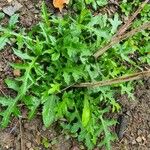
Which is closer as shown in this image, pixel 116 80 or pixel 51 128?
pixel 116 80

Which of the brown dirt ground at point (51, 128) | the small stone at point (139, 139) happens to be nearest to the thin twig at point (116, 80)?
the brown dirt ground at point (51, 128)

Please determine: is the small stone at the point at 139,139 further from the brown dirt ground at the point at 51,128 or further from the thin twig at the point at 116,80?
the thin twig at the point at 116,80

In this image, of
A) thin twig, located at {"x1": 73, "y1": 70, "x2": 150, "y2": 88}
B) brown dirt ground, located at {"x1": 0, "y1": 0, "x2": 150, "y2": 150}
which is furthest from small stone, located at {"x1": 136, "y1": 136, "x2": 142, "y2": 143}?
thin twig, located at {"x1": 73, "y1": 70, "x2": 150, "y2": 88}

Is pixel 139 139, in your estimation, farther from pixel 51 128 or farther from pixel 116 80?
pixel 116 80

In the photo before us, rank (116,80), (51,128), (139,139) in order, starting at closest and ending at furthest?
(116,80), (51,128), (139,139)

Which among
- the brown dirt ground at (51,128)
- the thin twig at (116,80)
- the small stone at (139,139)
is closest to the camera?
the thin twig at (116,80)

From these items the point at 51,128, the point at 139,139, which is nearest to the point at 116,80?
the point at 51,128

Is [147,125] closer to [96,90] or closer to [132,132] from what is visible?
[132,132]

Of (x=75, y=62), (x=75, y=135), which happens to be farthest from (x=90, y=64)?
(x=75, y=135)

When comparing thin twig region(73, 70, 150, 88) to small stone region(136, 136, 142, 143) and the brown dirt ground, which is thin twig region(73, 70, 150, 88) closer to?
the brown dirt ground
